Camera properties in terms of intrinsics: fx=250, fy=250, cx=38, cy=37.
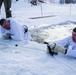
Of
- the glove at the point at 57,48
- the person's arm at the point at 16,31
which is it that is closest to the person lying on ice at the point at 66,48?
the glove at the point at 57,48

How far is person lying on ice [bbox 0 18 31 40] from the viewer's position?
5.20 metres

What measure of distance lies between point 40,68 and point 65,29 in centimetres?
327

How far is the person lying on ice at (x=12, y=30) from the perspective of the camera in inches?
205

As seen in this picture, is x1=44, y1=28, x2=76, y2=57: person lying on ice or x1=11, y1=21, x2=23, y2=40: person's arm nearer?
x1=44, y1=28, x2=76, y2=57: person lying on ice

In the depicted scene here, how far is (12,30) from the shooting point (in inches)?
207

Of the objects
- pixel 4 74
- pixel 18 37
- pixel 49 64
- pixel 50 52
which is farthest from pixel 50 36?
pixel 4 74

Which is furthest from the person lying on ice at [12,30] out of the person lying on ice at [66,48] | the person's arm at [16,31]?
the person lying on ice at [66,48]

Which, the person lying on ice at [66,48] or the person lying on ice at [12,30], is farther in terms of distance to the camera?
the person lying on ice at [12,30]

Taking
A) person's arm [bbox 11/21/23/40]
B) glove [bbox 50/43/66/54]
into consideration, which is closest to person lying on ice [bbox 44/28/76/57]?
glove [bbox 50/43/66/54]

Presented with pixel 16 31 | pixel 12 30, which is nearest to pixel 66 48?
pixel 16 31

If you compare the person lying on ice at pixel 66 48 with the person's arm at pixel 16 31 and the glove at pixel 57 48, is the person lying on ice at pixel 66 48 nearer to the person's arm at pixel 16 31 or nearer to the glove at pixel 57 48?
the glove at pixel 57 48

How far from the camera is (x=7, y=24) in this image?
5242 millimetres

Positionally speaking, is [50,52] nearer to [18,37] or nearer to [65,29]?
[18,37]

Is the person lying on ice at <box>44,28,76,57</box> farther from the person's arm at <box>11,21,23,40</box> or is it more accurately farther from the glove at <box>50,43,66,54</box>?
the person's arm at <box>11,21,23,40</box>
